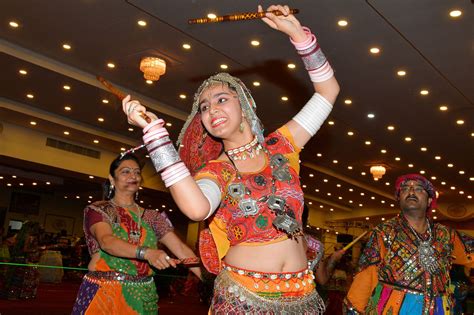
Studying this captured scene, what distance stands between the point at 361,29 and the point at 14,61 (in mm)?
5395

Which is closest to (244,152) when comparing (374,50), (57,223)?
(374,50)

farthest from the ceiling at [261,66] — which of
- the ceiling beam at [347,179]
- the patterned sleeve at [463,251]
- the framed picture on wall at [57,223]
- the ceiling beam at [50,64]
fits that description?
the framed picture on wall at [57,223]

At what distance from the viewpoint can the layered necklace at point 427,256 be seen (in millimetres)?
3572

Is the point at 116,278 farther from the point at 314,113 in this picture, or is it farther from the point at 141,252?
the point at 314,113

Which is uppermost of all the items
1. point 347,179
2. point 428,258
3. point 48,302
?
point 347,179

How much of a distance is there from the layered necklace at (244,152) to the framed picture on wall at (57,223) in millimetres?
21336

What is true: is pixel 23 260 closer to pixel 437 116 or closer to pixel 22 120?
pixel 22 120

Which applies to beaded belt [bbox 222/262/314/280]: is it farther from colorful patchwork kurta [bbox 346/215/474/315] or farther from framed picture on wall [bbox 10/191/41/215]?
framed picture on wall [bbox 10/191/41/215]

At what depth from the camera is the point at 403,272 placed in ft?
11.7

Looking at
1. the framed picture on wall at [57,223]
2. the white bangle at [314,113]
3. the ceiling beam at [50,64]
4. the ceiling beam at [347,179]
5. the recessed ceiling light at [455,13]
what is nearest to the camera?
the white bangle at [314,113]

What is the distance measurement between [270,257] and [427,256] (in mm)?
2167

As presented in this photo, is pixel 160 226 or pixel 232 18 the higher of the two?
pixel 232 18

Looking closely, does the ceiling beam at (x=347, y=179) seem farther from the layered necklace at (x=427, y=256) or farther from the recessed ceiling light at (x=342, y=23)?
the layered necklace at (x=427, y=256)

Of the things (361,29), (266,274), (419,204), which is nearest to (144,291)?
(266,274)
